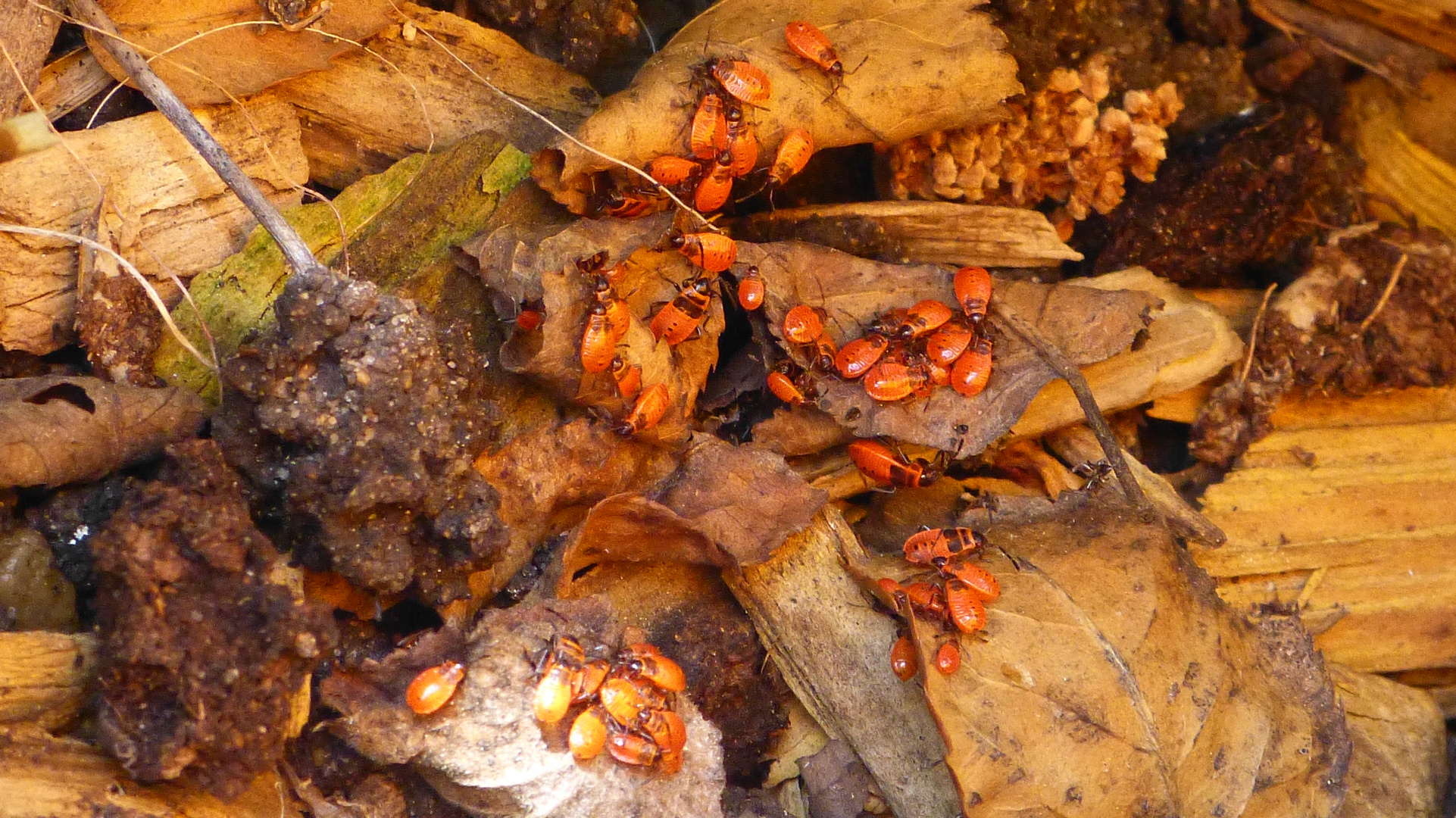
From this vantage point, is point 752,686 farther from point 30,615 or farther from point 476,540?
point 30,615

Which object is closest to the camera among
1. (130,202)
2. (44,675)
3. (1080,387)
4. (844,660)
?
(44,675)

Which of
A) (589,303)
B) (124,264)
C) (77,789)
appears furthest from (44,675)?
(589,303)

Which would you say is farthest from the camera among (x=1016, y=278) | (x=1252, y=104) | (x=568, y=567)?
(x=1252, y=104)

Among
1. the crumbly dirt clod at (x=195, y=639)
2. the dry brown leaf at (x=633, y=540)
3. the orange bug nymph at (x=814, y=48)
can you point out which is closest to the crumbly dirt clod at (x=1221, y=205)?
the orange bug nymph at (x=814, y=48)

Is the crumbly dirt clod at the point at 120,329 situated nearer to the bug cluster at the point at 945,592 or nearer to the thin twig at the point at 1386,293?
the bug cluster at the point at 945,592

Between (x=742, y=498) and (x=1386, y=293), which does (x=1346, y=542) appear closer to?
(x=1386, y=293)

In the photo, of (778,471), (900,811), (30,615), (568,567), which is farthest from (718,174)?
(30,615)

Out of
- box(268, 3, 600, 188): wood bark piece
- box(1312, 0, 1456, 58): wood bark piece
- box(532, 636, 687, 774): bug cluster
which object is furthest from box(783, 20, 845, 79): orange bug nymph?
box(1312, 0, 1456, 58): wood bark piece
